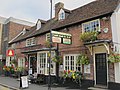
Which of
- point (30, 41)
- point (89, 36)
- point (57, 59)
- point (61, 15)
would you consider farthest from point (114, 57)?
point (30, 41)

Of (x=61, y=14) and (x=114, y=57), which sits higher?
(x=61, y=14)

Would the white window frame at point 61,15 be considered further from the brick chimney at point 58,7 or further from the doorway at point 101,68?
the doorway at point 101,68

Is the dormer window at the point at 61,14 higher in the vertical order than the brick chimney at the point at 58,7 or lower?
lower

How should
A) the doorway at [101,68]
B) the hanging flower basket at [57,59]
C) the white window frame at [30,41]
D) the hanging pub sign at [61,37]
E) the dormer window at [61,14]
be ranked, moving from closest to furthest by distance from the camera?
the doorway at [101,68] < the hanging pub sign at [61,37] < the hanging flower basket at [57,59] < the dormer window at [61,14] < the white window frame at [30,41]

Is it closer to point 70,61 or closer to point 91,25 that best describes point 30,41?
point 70,61

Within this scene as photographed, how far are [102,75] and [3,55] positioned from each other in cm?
2163

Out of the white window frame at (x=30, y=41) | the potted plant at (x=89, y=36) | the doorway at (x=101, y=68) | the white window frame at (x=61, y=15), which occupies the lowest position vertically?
the doorway at (x=101, y=68)

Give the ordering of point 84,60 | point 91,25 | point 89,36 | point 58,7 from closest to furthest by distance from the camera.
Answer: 1. point 89,36
2. point 84,60
3. point 91,25
4. point 58,7

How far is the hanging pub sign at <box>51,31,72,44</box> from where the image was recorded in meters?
13.6

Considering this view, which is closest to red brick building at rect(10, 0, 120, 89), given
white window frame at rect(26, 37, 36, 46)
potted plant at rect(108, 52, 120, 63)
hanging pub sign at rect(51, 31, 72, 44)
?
hanging pub sign at rect(51, 31, 72, 44)

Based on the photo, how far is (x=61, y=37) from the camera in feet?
46.5

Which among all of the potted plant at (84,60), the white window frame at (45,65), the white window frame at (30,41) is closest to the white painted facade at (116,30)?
the potted plant at (84,60)

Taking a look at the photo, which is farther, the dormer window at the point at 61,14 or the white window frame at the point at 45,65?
the dormer window at the point at 61,14

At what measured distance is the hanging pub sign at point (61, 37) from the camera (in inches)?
537
